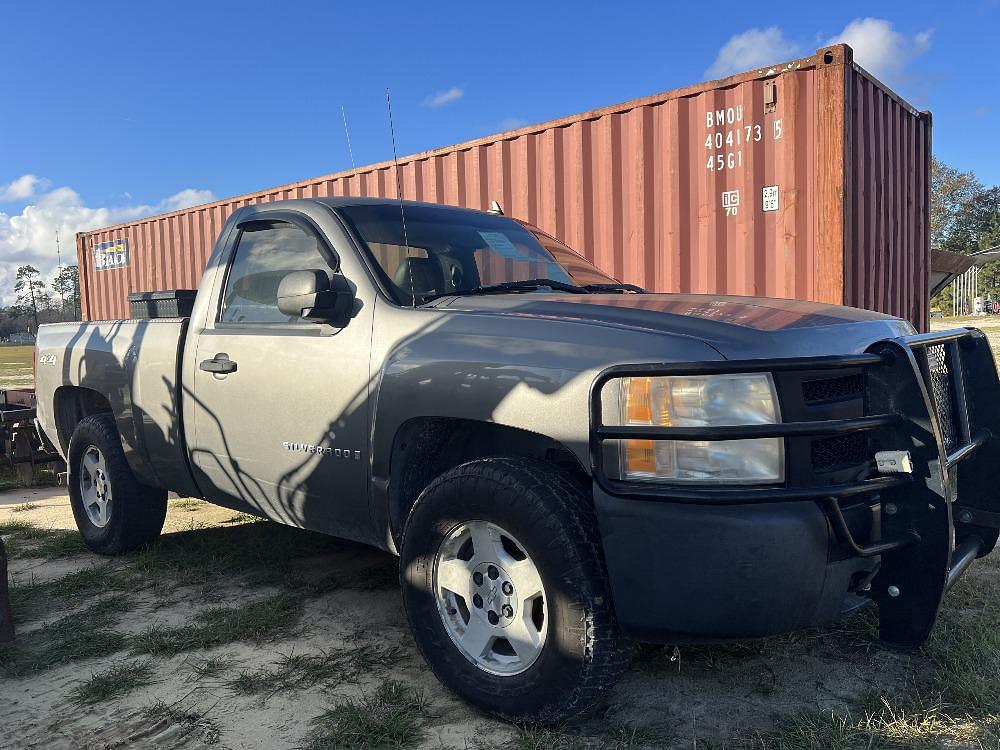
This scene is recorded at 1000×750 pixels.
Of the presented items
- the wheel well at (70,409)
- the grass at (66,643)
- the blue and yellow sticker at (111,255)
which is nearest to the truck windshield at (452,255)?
the grass at (66,643)

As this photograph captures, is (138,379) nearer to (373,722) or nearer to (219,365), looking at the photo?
(219,365)

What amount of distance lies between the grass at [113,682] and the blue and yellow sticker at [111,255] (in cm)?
979

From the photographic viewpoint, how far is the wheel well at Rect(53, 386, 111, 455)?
4.85 meters

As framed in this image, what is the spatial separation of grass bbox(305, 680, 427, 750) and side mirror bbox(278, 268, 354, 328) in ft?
4.47

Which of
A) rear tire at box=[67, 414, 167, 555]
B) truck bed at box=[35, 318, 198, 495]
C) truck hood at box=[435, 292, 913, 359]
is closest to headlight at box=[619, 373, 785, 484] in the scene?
truck hood at box=[435, 292, 913, 359]

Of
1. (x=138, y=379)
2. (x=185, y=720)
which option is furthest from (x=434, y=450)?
(x=138, y=379)

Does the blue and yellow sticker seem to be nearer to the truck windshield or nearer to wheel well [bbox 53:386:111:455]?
wheel well [bbox 53:386:111:455]

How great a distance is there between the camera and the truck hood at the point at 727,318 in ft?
7.48

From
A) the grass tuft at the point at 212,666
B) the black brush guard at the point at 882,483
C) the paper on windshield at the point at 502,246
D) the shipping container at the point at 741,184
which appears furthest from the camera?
the shipping container at the point at 741,184

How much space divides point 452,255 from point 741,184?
116 inches

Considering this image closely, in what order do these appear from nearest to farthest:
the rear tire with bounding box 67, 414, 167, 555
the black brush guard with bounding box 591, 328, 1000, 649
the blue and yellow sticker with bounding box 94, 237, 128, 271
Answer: the black brush guard with bounding box 591, 328, 1000, 649
the rear tire with bounding box 67, 414, 167, 555
the blue and yellow sticker with bounding box 94, 237, 128, 271

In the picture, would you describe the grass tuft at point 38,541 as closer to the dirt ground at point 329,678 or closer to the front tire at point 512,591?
the dirt ground at point 329,678

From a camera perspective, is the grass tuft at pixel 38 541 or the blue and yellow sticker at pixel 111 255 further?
the blue and yellow sticker at pixel 111 255

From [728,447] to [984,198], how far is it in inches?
3416
